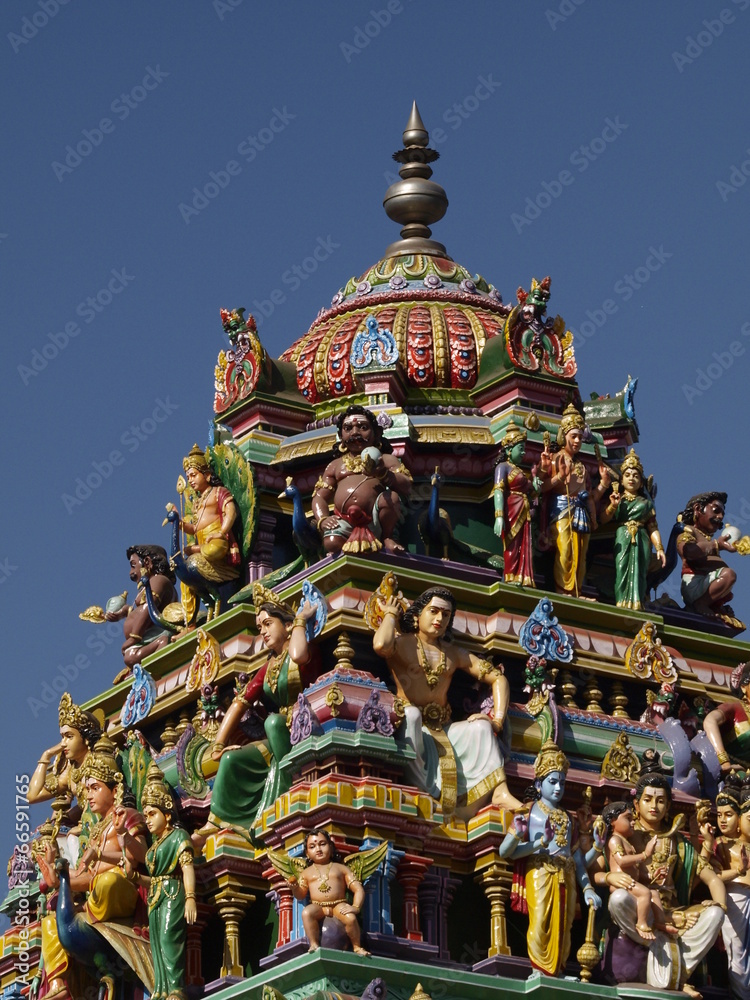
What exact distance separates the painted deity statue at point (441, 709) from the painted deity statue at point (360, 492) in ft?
4.35

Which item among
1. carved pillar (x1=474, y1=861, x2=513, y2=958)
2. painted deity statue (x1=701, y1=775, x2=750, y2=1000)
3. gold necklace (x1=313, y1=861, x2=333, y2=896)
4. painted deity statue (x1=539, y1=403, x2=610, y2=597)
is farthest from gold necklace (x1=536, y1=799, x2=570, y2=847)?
painted deity statue (x1=539, y1=403, x2=610, y2=597)

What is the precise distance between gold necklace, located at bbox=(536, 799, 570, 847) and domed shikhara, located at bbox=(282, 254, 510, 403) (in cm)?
824

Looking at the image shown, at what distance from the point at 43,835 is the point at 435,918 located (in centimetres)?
682

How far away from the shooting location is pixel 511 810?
31.8 metres

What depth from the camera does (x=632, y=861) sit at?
31750mm

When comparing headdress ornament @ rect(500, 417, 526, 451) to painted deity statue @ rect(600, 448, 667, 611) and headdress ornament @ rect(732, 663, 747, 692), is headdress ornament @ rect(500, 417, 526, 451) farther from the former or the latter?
headdress ornament @ rect(732, 663, 747, 692)

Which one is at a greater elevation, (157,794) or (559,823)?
(157,794)

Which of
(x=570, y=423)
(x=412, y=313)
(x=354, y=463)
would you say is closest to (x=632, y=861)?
(x=354, y=463)

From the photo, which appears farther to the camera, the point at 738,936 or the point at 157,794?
the point at 157,794

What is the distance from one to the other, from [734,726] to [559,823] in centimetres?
415

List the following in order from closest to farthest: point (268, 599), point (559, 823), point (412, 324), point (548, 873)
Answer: point (548, 873)
point (559, 823)
point (268, 599)
point (412, 324)

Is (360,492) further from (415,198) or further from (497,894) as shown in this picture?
(415,198)

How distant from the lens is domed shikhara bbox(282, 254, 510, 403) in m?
38.0

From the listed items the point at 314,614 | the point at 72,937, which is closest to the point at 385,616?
the point at 314,614
